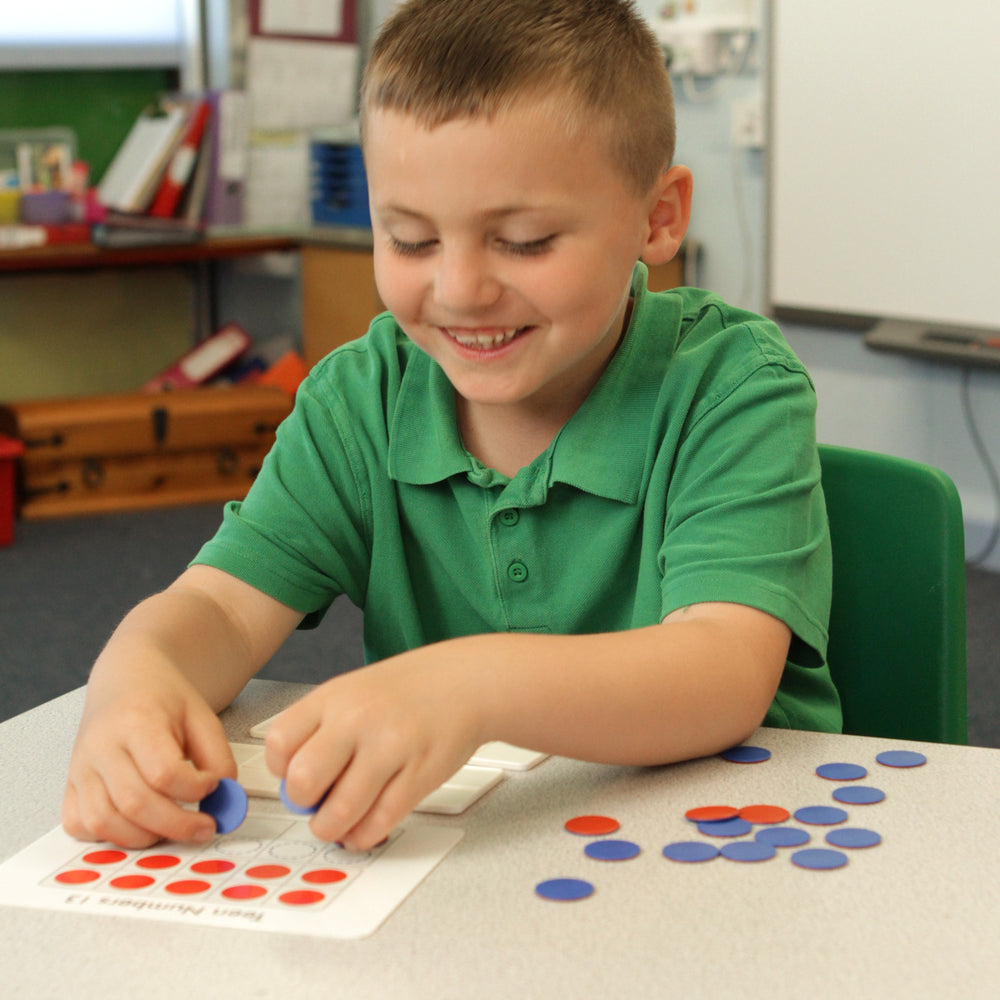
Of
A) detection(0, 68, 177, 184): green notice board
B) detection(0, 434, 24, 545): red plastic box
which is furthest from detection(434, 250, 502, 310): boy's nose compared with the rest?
detection(0, 68, 177, 184): green notice board

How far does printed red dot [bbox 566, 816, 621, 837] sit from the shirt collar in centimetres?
30

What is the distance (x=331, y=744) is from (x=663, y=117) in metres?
0.48

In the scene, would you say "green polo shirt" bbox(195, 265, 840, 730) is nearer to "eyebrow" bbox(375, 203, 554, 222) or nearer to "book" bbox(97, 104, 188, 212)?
"eyebrow" bbox(375, 203, 554, 222)

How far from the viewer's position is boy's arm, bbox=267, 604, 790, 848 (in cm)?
61

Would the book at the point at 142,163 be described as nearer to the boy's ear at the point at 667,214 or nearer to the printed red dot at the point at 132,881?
the boy's ear at the point at 667,214

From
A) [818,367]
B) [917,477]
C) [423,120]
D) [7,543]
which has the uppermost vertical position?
[423,120]

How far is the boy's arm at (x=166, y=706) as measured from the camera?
632 millimetres

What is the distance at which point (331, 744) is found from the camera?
2.02 ft

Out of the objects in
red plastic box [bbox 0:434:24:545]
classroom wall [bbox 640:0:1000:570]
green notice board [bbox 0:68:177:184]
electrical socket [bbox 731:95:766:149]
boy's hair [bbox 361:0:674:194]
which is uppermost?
green notice board [bbox 0:68:177:184]

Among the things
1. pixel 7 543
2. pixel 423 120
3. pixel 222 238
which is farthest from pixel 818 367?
pixel 423 120

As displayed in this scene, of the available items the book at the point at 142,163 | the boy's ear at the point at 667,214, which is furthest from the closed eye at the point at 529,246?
the book at the point at 142,163

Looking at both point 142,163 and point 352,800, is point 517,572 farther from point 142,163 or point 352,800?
point 142,163

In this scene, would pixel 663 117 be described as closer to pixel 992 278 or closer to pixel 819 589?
pixel 819 589

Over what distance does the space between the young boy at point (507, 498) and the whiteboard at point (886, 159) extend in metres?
1.92
